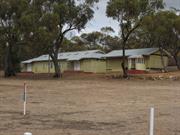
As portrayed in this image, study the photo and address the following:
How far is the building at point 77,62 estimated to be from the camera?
77.9 meters

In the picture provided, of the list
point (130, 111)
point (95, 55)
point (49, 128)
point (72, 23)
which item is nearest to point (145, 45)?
point (95, 55)

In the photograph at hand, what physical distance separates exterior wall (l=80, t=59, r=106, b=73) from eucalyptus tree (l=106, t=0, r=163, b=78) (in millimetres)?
18574

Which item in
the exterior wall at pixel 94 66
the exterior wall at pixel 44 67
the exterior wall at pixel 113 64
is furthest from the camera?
the exterior wall at pixel 44 67

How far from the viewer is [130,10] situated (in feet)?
186

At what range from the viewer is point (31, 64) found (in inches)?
3814

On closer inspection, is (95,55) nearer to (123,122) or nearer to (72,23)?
(72,23)

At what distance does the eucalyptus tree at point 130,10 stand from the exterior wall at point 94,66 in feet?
60.9

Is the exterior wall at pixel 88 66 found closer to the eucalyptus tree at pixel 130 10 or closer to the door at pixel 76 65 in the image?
the door at pixel 76 65

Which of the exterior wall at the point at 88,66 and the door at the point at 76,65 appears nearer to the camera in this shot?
the exterior wall at the point at 88,66

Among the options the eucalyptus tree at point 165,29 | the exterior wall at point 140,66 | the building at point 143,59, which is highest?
the eucalyptus tree at point 165,29

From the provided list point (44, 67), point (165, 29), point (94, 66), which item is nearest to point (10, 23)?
point (94, 66)

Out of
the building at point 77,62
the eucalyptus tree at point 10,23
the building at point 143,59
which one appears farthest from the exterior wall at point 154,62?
the eucalyptus tree at point 10,23

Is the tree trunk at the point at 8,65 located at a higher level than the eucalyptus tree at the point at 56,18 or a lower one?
lower

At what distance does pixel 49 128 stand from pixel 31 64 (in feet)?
272
